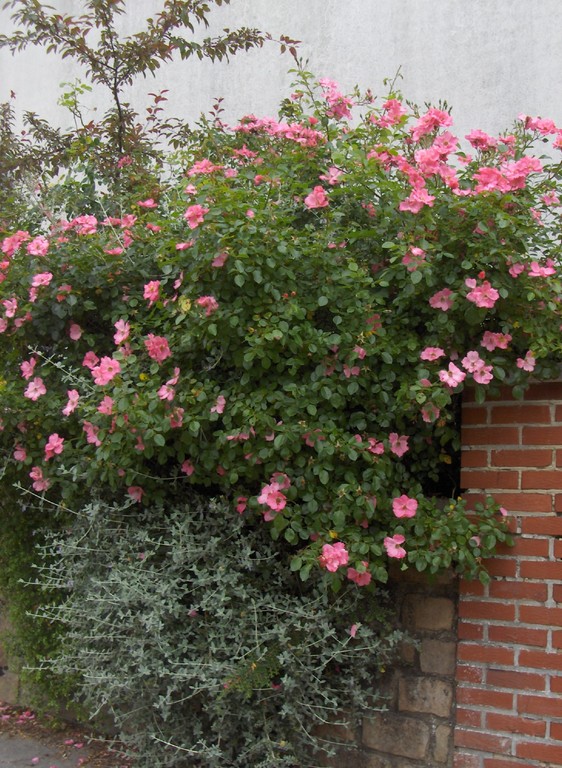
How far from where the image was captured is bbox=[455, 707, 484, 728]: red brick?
282 centimetres

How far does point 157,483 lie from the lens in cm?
314

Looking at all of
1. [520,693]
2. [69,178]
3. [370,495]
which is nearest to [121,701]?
[370,495]

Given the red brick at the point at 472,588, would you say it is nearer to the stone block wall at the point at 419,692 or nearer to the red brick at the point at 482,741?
the stone block wall at the point at 419,692

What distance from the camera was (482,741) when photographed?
2805 mm

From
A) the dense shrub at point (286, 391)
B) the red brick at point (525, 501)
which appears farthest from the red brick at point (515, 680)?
the red brick at point (525, 501)

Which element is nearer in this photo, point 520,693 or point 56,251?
point 520,693

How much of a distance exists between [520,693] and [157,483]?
1.48m

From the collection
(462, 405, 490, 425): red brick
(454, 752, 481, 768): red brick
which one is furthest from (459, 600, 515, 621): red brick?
(462, 405, 490, 425): red brick

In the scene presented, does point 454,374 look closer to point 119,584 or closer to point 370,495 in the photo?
point 370,495

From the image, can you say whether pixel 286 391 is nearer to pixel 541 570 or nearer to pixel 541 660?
pixel 541 570

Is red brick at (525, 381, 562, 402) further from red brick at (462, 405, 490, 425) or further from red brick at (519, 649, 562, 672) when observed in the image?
red brick at (519, 649, 562, 672)

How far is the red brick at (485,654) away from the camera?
2.79m

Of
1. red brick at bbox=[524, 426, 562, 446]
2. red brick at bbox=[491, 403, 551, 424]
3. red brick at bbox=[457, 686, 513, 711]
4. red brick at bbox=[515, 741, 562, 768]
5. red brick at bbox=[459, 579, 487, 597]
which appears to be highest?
red brick at bbox=[491, 403, 551, 424]

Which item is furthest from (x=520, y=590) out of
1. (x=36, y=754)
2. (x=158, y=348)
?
(x=36, y=754)
